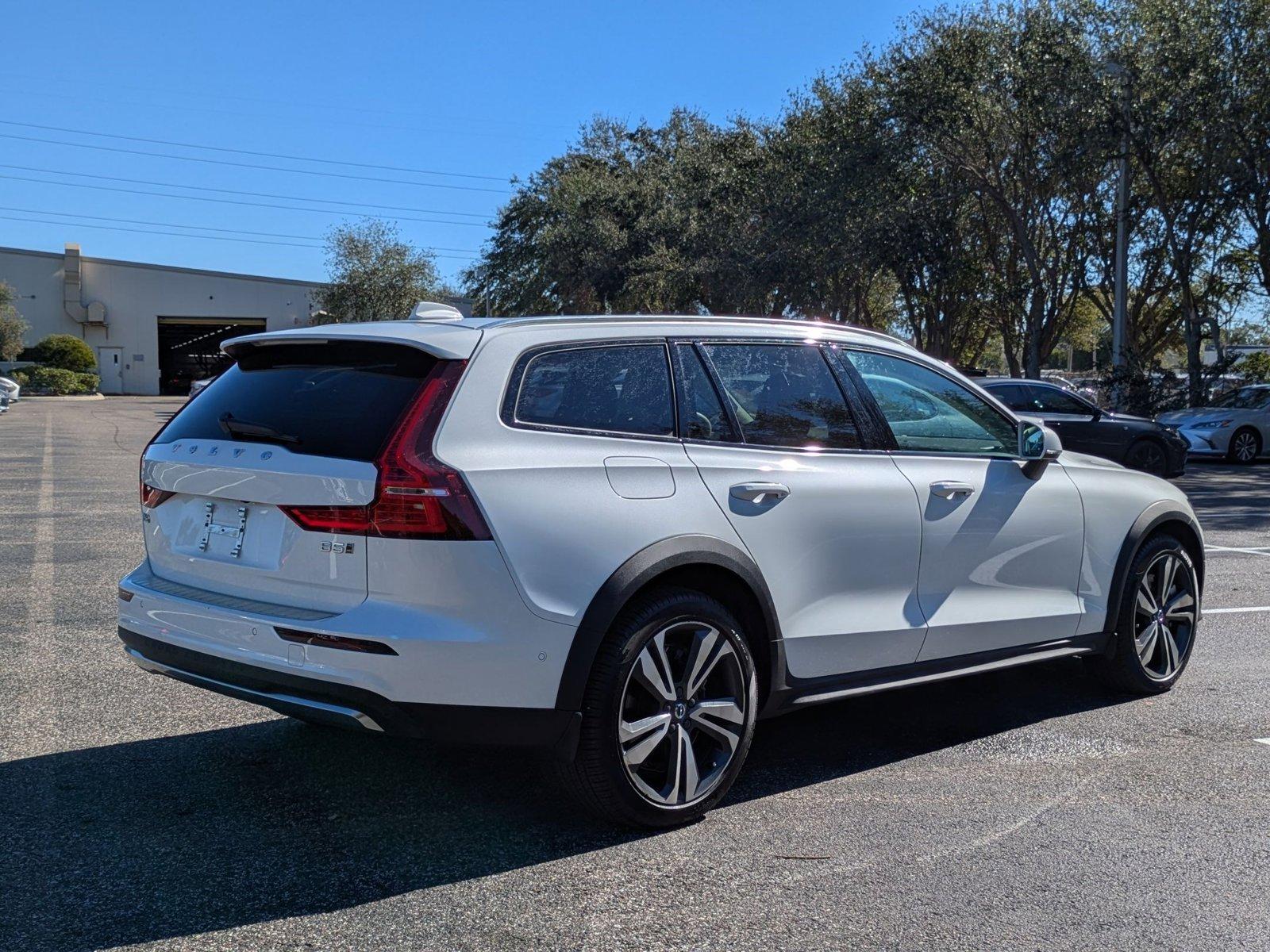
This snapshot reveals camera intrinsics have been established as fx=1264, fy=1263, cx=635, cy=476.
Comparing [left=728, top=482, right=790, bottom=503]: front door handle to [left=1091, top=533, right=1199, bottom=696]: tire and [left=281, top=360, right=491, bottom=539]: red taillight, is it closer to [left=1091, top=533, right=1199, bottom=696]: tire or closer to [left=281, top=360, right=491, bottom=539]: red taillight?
[left=281, top=360, right=491, bottom=539]: red taillight

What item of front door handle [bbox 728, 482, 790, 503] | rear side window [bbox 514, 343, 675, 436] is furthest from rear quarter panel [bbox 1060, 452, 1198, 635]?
rear side window [bbox 514, 343, 675, 436]

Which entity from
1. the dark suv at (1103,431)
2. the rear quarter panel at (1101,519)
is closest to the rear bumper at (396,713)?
the rear quarter panel at (1101,519)

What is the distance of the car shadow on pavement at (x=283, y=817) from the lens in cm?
355

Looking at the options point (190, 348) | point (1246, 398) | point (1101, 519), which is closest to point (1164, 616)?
point (1101, 519)

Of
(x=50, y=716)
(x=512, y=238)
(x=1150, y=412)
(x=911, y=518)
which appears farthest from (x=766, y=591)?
(x=512, y=238)

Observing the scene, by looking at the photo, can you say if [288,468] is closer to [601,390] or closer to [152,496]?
[152,496]

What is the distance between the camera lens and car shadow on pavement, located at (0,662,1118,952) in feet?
11.6

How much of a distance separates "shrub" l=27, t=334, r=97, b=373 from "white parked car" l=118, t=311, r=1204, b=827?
64.8 meters

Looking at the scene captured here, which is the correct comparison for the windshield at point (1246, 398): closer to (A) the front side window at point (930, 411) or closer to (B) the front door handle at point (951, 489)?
(A) the front side window at point (930, 411)

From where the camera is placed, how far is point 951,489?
16.6 feet

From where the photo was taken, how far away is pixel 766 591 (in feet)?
14.5

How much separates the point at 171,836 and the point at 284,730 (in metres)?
1.23

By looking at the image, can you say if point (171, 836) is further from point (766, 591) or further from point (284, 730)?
point (766, 591)

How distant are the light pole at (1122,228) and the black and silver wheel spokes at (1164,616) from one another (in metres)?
21.4
